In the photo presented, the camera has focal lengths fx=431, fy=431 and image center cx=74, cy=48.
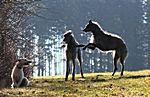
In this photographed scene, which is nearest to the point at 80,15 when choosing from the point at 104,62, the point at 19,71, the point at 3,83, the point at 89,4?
the point at 89,4

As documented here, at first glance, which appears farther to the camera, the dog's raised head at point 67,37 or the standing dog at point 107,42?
the standing dog at point 107,42

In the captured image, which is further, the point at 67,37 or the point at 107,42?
the point at 107,42

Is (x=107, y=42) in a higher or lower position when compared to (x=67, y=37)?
lower

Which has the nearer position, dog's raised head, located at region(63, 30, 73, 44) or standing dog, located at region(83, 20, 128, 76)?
dog's raised head, located at region(63, 30, 73, 44)

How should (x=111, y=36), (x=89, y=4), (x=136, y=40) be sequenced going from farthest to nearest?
(x=89, y=4), (x=136, y=40), (x=111, y=36)

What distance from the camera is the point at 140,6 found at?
97.8m

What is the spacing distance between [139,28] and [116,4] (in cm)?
817

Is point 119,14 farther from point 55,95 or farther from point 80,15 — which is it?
point 55,95

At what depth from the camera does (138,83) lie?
14633mm

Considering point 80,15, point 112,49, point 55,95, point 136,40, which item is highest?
point 80,15

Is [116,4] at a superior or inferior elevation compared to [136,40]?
superior

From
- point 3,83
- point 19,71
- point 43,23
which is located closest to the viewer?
point 19,71

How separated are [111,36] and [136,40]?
2889 inches

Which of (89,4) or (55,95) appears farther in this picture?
(89,4)
